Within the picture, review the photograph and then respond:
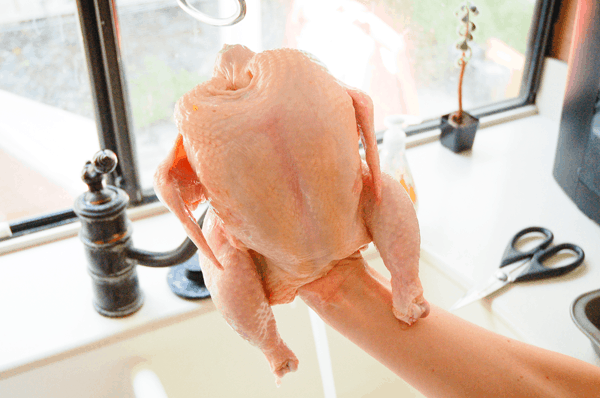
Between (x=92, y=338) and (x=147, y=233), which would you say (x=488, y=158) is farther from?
(x=92, y=338)

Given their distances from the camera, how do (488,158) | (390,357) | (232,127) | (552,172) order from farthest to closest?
(488,158) < (552,172) < (390,357) < (232,127)

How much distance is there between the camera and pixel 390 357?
0.46 metres

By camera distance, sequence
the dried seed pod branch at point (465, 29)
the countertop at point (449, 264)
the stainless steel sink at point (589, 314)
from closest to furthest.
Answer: the stainless steel sink at point (589, 314)
the countertop at point (449, 264)
the dried seed pod branch at point (465, 29)

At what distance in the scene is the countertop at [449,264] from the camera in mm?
850

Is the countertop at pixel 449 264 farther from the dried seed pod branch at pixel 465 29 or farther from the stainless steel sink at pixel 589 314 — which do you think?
the dried seed pod branch at pixel 465 29

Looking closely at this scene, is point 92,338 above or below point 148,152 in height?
below

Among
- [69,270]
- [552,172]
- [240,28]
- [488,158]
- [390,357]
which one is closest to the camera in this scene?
[390,357]

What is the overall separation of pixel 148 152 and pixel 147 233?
0.59 feet

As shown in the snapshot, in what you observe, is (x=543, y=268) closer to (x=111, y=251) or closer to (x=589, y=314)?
(x=589, y=314)

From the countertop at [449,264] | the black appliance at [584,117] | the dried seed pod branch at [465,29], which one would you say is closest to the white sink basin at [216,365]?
the countertop at [449,264]

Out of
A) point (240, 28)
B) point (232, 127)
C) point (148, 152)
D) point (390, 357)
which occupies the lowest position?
point (148, 152)

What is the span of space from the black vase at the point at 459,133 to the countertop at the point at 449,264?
2 cm

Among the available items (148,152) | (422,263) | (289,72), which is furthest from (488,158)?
(289,72)

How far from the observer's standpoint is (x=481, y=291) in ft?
2.91
